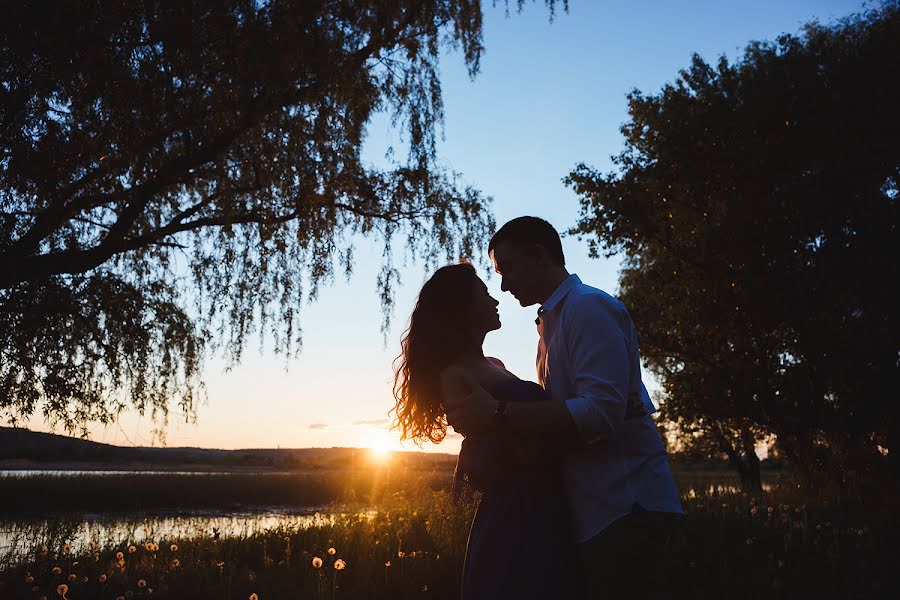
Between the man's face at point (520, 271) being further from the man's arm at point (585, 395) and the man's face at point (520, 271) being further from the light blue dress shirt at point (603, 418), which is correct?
the man's arm at point (585, 395)

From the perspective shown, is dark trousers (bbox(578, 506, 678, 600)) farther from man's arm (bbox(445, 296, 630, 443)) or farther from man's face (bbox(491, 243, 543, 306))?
man's face (bbox(491, 243, 543, 306))

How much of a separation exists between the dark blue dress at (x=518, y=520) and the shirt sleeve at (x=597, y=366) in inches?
11.9

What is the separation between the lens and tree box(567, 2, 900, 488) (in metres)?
14.1

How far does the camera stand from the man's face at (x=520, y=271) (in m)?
2.92

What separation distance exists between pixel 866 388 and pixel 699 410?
142 inches

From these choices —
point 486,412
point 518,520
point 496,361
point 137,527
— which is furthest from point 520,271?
point 137,527

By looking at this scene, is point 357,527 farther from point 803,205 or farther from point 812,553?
point 803,205

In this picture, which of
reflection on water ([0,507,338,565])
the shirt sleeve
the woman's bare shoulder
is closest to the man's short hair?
the shirt sleeve

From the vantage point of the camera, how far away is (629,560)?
242 cm

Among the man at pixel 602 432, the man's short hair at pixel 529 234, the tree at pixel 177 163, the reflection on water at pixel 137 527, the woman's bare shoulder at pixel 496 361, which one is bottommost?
the reflection on water at pixel 137 527

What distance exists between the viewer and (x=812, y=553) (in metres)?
7.20

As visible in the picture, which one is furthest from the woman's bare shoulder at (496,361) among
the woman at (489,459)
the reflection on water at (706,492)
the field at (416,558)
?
the reflection on water at (706,492)

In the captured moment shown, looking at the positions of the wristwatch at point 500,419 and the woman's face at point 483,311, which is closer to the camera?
the wristwatch at point 500,419

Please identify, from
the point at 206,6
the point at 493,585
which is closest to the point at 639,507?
the point at 493,585
